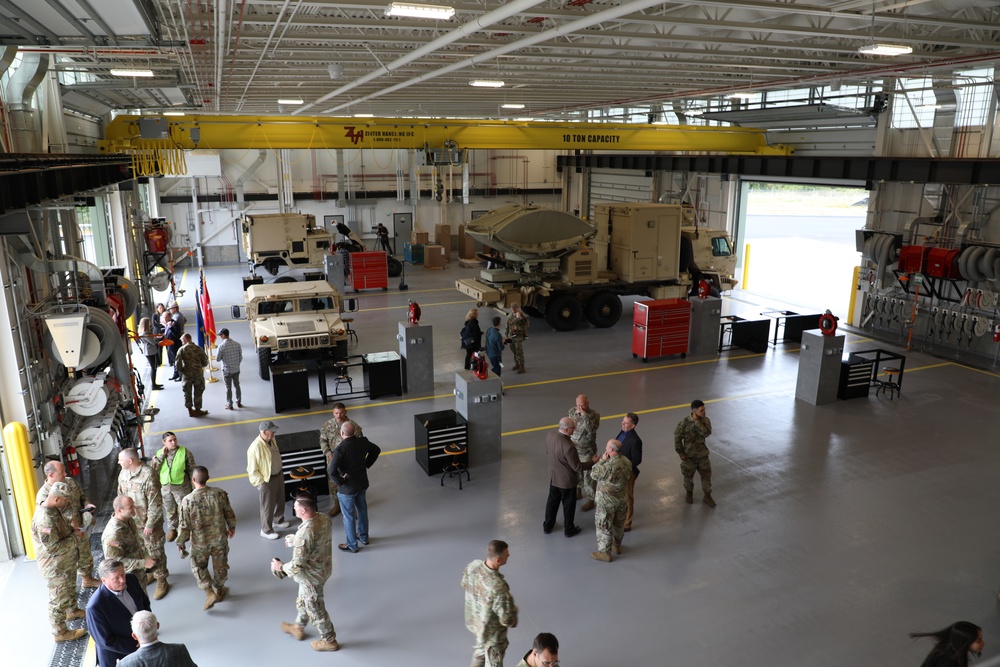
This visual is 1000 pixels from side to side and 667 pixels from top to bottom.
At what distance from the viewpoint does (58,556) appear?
6.92 meters

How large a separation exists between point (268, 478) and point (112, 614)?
2.77 metres

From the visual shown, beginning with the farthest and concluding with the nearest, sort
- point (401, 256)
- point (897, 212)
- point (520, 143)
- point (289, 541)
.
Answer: point (401, 256) → point (520, 143) → point (897, 212) → point (289, 541)

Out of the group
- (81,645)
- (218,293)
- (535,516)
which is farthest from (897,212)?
(218,293)

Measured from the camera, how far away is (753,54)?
12.8m

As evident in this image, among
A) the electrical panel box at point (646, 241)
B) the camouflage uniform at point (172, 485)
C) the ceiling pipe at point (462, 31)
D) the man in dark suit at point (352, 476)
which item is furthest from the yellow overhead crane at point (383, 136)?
the man in dark suit at point (352, 476)

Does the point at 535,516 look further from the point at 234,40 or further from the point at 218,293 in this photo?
the point at 218,293

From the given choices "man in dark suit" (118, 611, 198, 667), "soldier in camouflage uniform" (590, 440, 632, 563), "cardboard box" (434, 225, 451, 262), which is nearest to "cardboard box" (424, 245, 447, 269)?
"cardboard box" (434, 225, 451, 262)

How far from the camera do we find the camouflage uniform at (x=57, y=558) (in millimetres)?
6812

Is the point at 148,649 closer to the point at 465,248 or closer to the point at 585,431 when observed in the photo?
the point at 585,431

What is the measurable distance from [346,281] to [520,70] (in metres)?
14.1

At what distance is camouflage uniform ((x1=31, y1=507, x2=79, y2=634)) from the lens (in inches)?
268

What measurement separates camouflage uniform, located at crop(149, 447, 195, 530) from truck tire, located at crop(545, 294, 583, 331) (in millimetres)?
12810

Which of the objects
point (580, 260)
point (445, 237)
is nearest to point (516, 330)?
point (580, 260)

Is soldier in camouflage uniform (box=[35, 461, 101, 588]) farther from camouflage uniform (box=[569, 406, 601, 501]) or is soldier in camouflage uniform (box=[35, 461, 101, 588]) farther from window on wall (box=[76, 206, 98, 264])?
window on wall (box=[76, 206, 98, 264])
